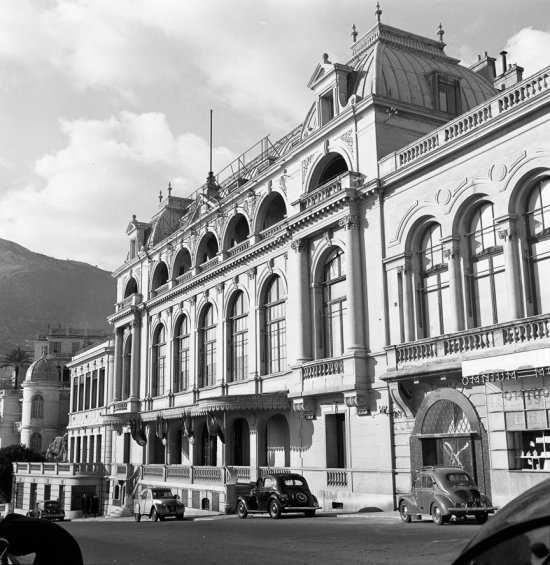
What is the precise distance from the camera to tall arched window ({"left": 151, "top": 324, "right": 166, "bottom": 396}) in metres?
50.1

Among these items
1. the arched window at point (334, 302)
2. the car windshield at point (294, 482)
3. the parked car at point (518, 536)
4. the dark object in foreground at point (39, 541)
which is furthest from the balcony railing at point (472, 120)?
the parked car at point (518, 536)

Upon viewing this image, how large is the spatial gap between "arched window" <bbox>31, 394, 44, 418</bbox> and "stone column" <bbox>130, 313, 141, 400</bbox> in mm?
34253

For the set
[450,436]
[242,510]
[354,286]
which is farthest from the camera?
[354,286]

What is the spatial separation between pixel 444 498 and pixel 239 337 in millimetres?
21833

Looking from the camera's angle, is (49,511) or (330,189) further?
(49,511)

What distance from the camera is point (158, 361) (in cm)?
5097

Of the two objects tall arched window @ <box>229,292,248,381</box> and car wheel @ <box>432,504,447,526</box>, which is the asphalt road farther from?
tall arched window @ <box>229,292,248,381</box>

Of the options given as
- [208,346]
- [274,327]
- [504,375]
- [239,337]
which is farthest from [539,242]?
[208,346]

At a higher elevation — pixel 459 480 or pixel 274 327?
pixel 274 327

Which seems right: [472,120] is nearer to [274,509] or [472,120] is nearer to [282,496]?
[282,496]

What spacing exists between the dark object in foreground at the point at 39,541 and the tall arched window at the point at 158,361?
148 ft

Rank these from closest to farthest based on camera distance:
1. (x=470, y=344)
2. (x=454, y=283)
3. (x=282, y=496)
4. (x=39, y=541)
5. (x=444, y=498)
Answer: (x=39, y=541)
(x=444, y=498)
(x=470, y=344)
(x=454, y=283)
(x=282, y=496)

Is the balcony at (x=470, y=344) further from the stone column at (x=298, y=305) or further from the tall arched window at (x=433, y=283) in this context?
the stone column at (x=298, y=305)

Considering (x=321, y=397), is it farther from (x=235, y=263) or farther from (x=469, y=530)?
(x=469, y=530)
